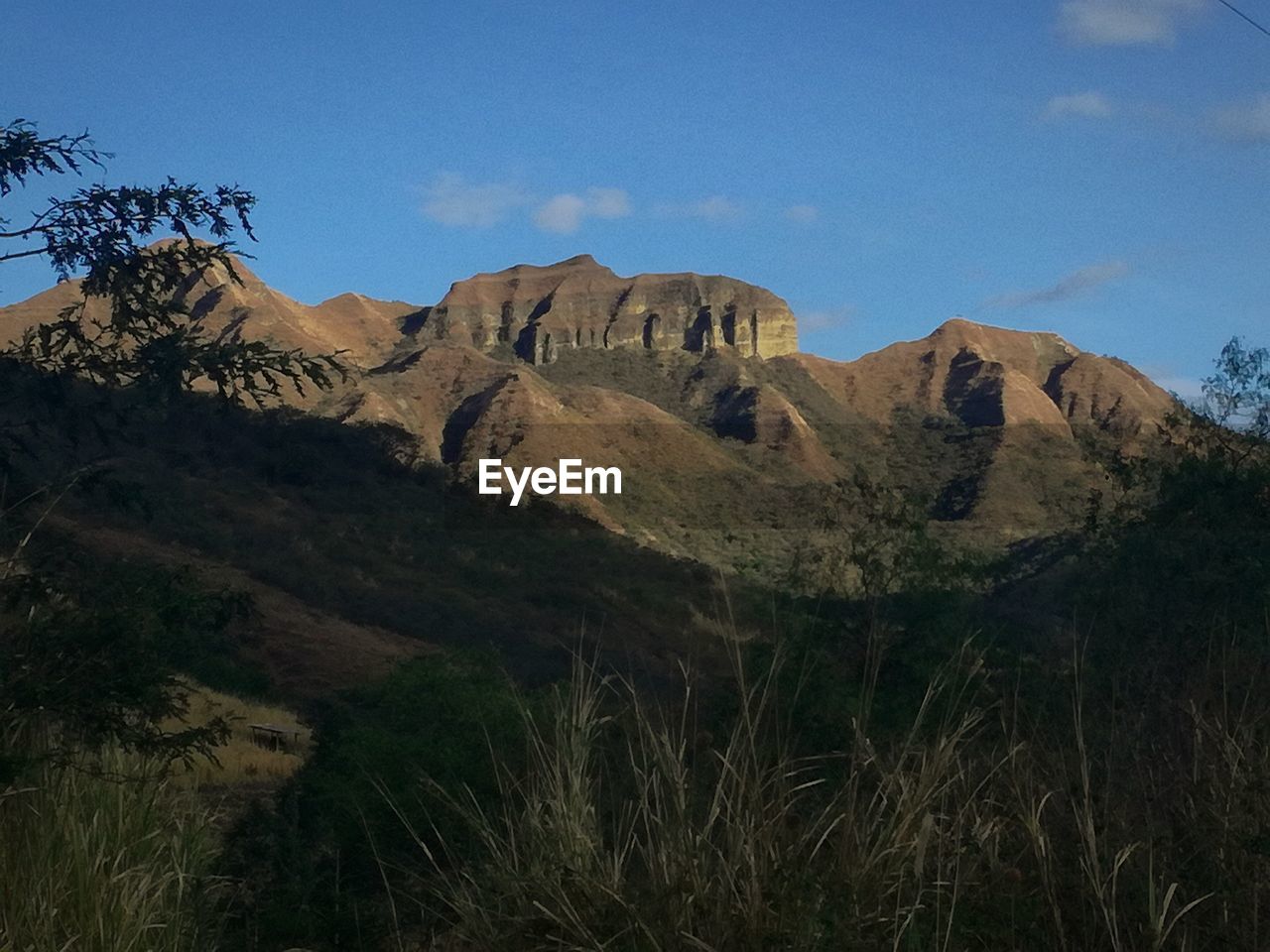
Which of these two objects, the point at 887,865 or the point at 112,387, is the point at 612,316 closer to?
the point at 112,387

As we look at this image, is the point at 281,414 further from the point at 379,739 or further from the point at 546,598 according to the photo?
the point at 379,739

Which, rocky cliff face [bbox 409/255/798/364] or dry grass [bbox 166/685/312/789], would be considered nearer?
dry grass [bbox 166/685/312/789]

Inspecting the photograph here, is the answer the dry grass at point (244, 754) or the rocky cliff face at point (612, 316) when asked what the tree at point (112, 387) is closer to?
the dry grass at point (244, 754)

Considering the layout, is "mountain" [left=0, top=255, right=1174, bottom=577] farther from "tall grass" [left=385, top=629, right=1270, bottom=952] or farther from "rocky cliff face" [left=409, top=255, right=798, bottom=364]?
"tall grass" [left=385, top=629, right=1270, bottom=952]

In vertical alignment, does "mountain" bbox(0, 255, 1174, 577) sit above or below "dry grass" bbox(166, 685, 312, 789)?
above

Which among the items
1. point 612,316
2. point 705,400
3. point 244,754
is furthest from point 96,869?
point 612,316

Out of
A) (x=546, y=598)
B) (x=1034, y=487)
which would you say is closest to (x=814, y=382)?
(x=1034, y=487)

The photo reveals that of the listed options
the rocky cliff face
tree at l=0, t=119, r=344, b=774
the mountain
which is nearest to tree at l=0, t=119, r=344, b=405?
tree at l=0, t=119, r=344, b=774
